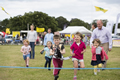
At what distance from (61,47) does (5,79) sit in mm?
2347

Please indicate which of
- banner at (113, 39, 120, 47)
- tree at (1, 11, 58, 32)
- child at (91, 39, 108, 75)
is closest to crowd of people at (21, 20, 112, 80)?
child at (91, 39, 108, 75)

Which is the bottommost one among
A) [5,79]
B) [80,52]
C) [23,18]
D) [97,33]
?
[5,79]

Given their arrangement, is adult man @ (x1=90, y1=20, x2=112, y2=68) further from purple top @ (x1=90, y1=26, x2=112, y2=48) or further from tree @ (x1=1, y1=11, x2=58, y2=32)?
tree @ (x1=1, y1=11, x2=58, y2=32)

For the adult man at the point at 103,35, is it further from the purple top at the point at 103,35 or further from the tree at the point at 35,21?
the tree at the point at 35,21

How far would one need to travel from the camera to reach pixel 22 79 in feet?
21.0

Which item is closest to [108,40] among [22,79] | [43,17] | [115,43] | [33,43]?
[22,79]

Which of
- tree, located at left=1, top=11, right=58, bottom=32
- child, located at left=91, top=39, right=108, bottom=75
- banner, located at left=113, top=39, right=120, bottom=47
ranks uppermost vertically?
tree, located at left=1, top=11, right=58, bottom=32

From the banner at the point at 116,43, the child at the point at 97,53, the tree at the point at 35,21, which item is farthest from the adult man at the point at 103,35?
the tree at the point at 35,21

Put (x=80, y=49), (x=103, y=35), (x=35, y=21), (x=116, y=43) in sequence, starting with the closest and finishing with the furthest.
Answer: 1. (x=80, y=49)
2. (x=103, y=35)
3. (x=116, y=43)
4. (x=35, y=21)

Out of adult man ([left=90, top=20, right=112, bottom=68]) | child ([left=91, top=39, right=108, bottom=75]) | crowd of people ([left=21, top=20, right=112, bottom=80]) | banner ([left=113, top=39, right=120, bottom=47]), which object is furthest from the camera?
banner ([left=113, top=39, right=120, bottom=47])

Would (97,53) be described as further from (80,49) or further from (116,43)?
(116,43)

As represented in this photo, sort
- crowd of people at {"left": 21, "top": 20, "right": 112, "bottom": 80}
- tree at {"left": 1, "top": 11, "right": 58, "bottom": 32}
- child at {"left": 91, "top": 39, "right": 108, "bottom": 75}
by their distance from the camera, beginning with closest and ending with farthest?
crowd of people at {"left": 21, "top": 20, "right": 112, "bottom": 80} < child at {"left": 91, "top": 39, "right": 108, "bottom": 75} < tree at {"left": 1, "top": 11, "right": 58, "bottom": 32}

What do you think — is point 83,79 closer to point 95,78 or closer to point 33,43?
point 95,78

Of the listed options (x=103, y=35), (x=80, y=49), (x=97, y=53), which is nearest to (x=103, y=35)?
(x=103, y=35)
